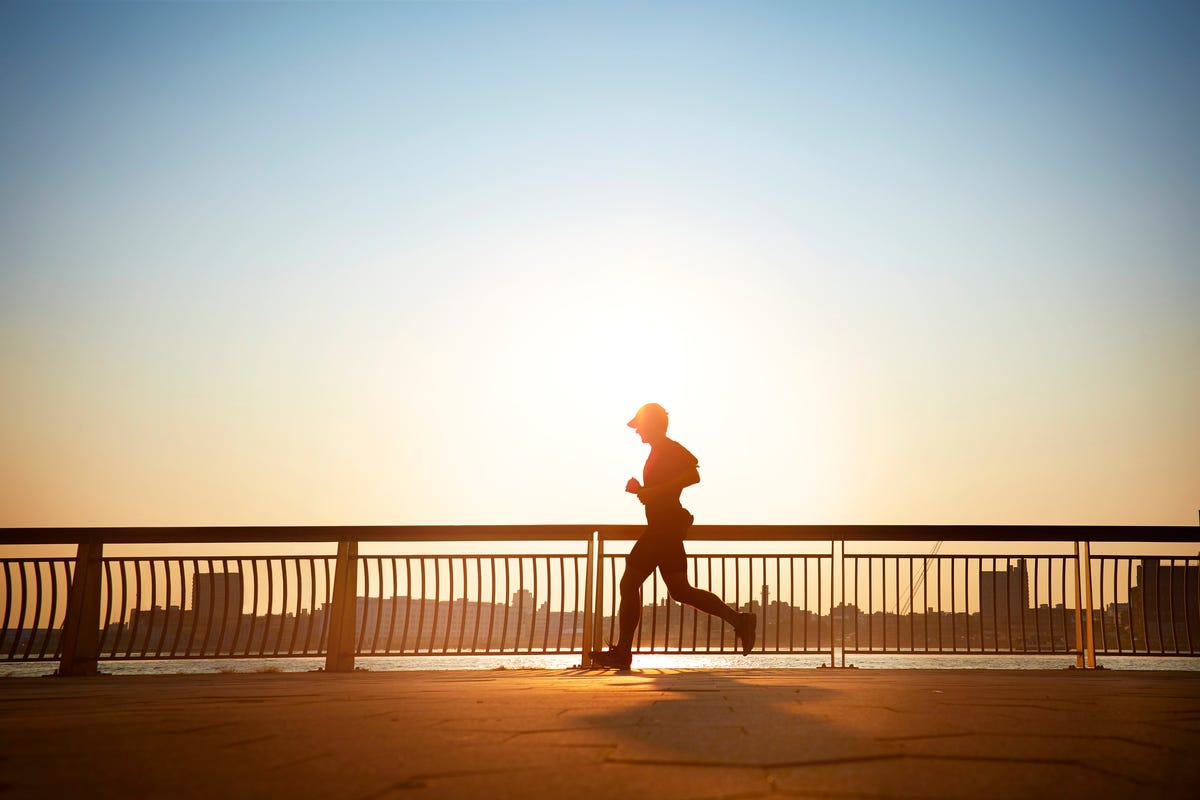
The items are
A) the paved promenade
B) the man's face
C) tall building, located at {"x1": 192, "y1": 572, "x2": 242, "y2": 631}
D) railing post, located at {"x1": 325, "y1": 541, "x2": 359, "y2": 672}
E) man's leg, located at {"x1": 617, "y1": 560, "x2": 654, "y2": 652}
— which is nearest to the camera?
the paved promenade

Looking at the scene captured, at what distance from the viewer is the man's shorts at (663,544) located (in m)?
7.77

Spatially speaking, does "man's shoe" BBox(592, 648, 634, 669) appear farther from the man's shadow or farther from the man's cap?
the man's shadow

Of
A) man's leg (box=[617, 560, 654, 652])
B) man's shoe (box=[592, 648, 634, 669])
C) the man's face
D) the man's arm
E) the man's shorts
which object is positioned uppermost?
the man's face

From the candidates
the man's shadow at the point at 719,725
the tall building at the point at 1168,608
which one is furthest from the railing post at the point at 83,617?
the tall building at the point at 1168,608

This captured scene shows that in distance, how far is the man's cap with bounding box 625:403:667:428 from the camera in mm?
8016

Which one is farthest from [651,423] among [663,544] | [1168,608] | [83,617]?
[83,617]

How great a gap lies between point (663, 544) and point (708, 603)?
1.97ft

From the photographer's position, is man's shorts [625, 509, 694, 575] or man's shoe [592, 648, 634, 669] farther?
man's shorts [625, 509, 694, 575]

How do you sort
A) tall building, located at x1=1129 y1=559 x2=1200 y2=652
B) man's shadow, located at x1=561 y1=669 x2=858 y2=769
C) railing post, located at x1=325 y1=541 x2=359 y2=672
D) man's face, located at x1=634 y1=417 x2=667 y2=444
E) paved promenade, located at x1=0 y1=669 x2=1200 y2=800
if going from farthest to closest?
1. tall building, located at x1=1129 y1=559 x2=1200 y2=652
2. railing post, located at x1=325 y1=541 x2=359 y2=672
3. man's face, located at x1=634 y1=417 x2=667 y2=444
4. man's shadow, located at x1=561 y1=669 x2=858 y2=769
5. paved promenade, located at x1=0 y1=669 x2=1200 y2=800

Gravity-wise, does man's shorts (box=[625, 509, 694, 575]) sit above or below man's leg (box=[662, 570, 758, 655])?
above

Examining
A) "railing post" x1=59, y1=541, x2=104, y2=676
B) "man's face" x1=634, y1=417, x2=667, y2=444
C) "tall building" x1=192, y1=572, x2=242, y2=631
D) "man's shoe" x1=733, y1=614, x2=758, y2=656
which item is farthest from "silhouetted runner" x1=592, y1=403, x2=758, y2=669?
"railing post" x1=59, y1=541, x2=104, y2=676

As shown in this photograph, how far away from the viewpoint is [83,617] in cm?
862

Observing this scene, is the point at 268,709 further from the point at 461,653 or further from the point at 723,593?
the point at 723,593

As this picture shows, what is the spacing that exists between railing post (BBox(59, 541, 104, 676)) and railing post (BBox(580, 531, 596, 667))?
14.3ft
